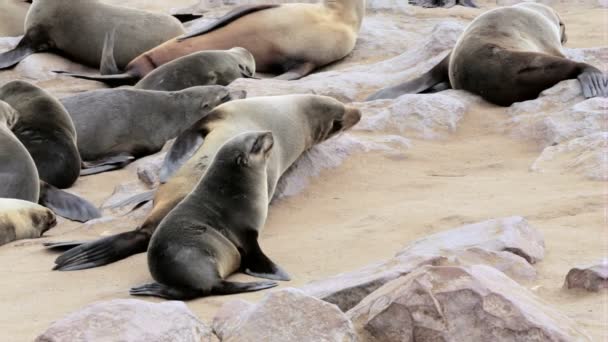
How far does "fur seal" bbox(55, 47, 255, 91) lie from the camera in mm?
8211

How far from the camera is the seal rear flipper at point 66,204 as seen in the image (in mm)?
5696

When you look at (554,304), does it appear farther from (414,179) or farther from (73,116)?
(73,116)

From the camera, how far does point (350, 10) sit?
9992mm

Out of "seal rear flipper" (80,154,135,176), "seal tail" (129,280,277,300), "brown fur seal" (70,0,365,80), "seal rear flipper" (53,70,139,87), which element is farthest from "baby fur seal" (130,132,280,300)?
"brown fur seal" (70,0,365,80)

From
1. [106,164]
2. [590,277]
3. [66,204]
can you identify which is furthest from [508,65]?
[590,277]

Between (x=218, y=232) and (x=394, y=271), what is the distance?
1.25m

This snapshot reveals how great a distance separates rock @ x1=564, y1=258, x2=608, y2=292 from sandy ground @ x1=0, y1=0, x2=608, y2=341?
30 mm

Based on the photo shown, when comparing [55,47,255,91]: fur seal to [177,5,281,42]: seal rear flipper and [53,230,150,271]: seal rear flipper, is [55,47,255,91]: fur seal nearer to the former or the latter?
[177,5,281,42]: seal rear flipper

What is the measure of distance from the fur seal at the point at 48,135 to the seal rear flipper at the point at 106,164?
0.18m

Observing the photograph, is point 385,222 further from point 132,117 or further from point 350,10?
point 350,10

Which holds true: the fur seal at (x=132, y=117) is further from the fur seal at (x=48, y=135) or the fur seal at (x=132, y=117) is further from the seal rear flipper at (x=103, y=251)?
the seal rear flipper at (x=103, y=251)

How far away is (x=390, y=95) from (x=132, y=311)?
16.1ft

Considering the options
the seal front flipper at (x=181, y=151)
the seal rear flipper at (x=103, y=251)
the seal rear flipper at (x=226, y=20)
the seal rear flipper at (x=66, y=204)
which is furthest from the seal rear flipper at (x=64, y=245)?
the seal rear flipper at (x=226, y=20)

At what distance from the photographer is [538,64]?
283 inches
